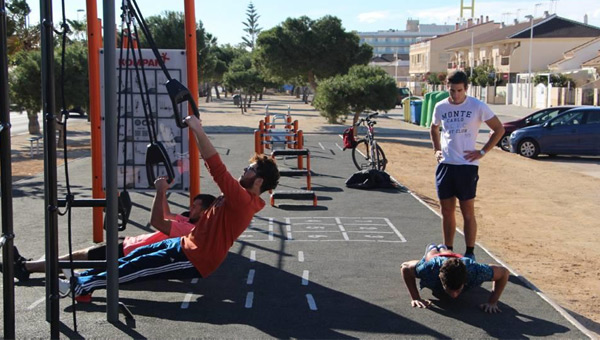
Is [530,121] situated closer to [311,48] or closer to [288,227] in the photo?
[288,227]

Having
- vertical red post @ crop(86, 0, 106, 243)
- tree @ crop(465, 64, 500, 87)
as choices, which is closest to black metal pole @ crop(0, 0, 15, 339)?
vertical red post @ crop(86, 0, 106, 243)

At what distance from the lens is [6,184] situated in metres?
3.08

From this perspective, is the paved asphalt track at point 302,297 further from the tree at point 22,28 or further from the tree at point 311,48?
the tree at point 311,48

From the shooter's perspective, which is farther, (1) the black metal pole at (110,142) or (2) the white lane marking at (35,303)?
(2) the white lane marking at (35,303)

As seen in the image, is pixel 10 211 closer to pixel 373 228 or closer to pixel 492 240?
pixel 373 228

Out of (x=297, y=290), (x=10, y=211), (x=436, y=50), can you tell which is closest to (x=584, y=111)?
(x=297, y=290)

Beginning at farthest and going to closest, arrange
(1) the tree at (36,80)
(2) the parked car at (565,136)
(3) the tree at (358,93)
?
(3) the tree at (358,93), (1) the tree at (36,80), (2) the parked car at (565,136)

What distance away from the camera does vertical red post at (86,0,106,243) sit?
7684mm

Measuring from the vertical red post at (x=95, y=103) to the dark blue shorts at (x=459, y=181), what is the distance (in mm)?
3838

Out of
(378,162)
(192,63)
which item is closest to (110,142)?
(192,63)

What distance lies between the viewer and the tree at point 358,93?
27.8 m

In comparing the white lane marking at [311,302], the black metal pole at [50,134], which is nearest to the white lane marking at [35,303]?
the black metal pole at [50,134]

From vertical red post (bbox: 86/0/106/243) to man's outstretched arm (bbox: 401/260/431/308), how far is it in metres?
3.90

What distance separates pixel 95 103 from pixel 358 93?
68.9ft
